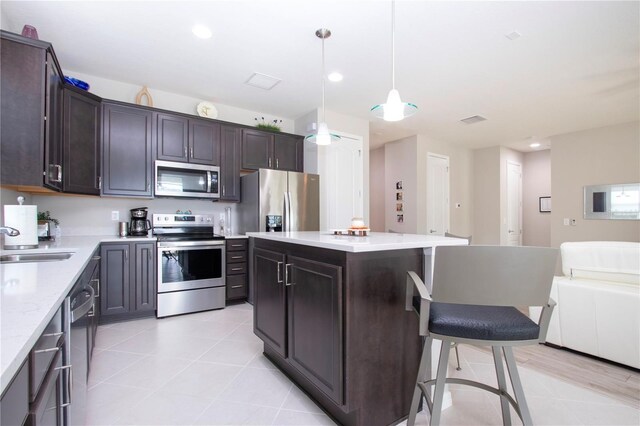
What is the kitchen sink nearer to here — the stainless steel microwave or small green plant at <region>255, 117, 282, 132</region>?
the stainless steel microwave

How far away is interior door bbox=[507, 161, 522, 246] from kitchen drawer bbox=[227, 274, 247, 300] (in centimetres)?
561

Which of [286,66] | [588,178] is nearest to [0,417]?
[286,66]

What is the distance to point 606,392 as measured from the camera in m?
1.93

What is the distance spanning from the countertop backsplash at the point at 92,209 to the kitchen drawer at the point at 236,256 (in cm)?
92

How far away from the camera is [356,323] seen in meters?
1.45

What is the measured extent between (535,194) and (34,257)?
8478mm

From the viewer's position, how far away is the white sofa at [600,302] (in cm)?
218

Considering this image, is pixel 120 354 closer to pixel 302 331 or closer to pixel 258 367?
pixel 258 367

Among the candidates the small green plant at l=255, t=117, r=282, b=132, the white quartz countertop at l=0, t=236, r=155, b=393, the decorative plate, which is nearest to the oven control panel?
the decorative plate

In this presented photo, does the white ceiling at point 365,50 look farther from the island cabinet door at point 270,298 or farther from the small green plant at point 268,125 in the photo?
the island cabinet door at point 270,298

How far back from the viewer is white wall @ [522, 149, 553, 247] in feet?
22.3

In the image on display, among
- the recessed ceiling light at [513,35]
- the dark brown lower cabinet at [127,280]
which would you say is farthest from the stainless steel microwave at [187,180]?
the recessed ceiling light at [513,35]

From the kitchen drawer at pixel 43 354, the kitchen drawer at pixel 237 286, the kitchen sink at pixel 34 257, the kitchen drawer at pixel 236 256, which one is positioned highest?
the kitchen sink at pixel 34 257

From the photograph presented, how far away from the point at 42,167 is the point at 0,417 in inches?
91.8
